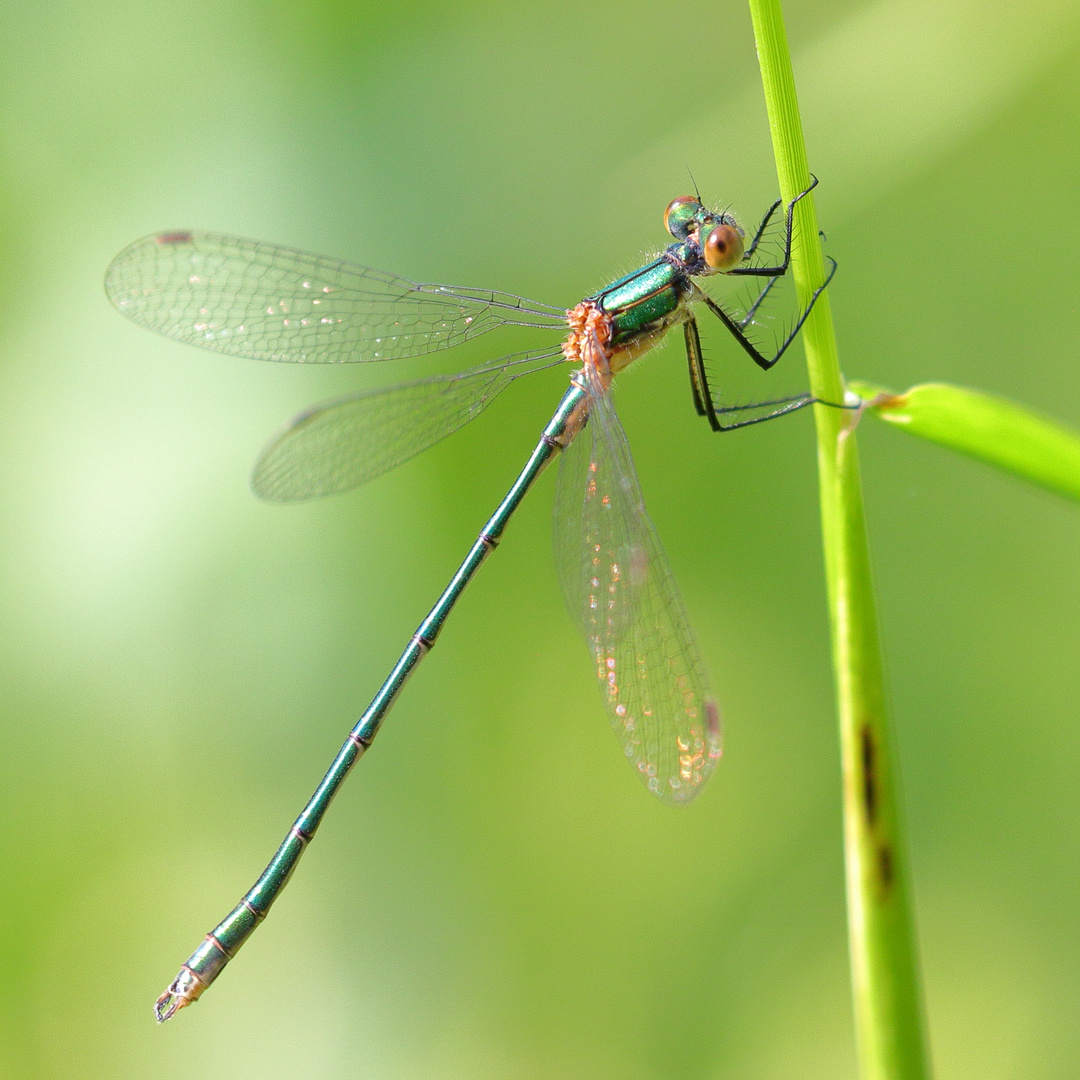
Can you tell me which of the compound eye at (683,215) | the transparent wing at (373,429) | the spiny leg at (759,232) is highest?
the compound eye at (683,215)

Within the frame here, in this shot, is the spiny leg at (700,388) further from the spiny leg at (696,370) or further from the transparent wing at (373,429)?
the transparent wing at (373,429)

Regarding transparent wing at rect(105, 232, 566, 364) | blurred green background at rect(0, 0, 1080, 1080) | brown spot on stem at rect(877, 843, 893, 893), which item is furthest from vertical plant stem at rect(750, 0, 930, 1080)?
blurred green background at rect(0, 0, 1080, 1080)

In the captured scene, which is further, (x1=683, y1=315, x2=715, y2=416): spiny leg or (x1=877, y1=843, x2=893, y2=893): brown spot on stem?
(x1=683, y1=315, x2=715, y2=416): spiny leg

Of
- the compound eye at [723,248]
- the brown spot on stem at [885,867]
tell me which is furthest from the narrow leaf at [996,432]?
the compound eye at [723,248]

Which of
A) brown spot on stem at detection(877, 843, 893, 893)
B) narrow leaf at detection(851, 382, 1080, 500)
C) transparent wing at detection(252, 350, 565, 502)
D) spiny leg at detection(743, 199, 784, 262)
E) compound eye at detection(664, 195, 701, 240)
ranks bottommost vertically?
brown spot on stem at detection(877, 843, 893, 893)

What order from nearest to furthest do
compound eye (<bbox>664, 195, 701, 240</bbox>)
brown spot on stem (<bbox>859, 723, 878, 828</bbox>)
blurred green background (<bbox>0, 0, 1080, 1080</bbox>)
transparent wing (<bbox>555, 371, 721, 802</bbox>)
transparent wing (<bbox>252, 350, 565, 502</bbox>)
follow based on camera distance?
brown spot on stem (<bbox>859, 723, 878, 828</bbox>)
transparent wing (<bbox>555, 371, 721, 802</bbox>)
compound eye (<bbox>664, 195, 701, 240</bbox>)
transparent wing (<bbox>252, 350, 565, 502</bbox>)
blurred green background (<bbox>0, 0, 1080, 1080</bbox>)

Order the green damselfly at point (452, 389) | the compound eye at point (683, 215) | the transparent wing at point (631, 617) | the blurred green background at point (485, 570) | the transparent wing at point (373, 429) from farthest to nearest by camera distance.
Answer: the blurred green background at point (485, 570)
the transparent wing at point (373, 429)
the compound eye at point (683, 215)
the green damselfly at point (452, 389)
the transparent wing at point (631, 617)

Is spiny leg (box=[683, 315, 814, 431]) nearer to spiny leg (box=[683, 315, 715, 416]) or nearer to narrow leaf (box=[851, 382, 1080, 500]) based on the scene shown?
spiny leg (box=[683, 315, 715, 416])

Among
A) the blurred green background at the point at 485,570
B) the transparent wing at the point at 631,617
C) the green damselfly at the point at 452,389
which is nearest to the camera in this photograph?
the transparent wing at the point at 631,617
